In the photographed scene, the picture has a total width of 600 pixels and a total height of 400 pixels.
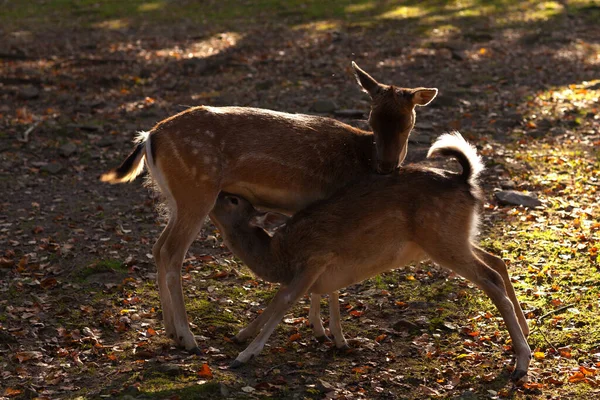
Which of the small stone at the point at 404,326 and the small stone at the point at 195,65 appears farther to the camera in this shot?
the small stone at the point at 195,65

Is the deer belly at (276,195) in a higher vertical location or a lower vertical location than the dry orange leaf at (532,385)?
higher

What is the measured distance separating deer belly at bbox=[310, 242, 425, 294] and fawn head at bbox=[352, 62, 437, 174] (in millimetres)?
667

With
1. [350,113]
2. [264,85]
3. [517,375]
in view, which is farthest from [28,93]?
[517,375]

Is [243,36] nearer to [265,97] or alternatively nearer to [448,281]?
[265,97]

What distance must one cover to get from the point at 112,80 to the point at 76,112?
1.77 meters

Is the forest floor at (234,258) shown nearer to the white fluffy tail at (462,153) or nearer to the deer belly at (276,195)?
the deer belly at (276,195)

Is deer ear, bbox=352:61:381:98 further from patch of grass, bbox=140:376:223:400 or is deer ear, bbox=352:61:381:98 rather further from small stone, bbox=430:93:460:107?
small stone, bbox=430:93:460:107

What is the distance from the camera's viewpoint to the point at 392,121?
6.53 metres

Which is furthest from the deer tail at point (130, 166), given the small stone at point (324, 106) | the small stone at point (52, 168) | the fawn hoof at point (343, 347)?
the small stone at point (324, 106)

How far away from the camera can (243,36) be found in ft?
56.7

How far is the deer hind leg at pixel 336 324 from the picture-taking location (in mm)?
6348

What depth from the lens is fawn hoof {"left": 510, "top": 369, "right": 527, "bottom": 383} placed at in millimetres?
5730

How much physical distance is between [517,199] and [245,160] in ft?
13.1

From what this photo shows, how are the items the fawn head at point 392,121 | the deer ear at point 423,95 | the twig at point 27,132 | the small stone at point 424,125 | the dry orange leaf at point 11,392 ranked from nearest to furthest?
the dry orange leaf at point 11,392
the fawn head at point 392,121
the deer ear at point 423,95
the twig at point 27,132
the small stone at point 424,125
